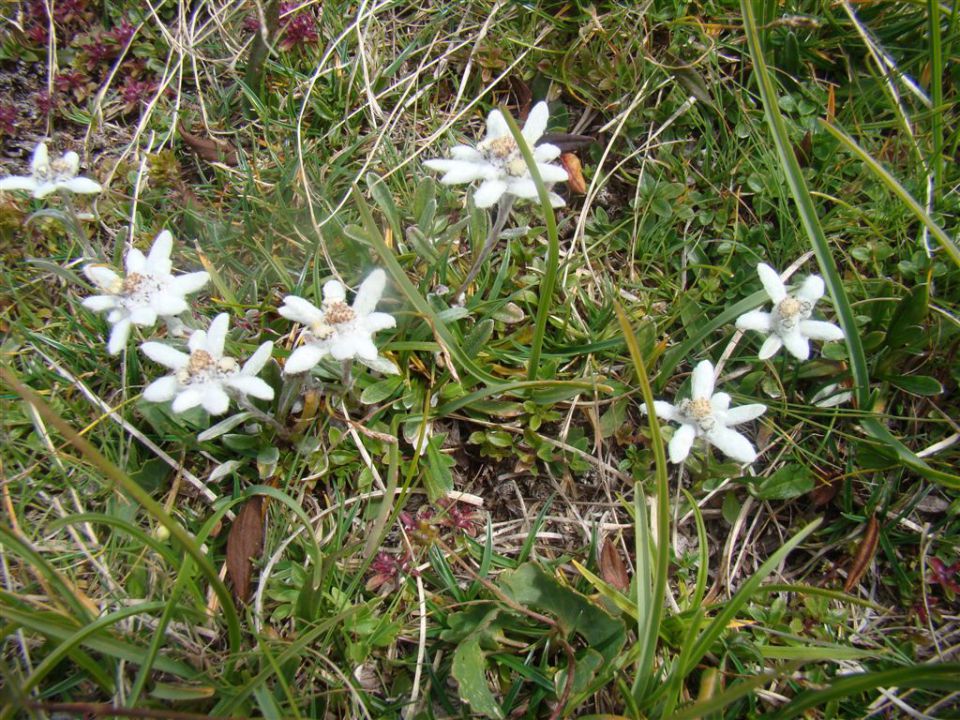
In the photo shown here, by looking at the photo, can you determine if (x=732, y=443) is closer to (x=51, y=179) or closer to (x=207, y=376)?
(x=207, y=376)

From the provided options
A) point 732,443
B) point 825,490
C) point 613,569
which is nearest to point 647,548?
point 613,569

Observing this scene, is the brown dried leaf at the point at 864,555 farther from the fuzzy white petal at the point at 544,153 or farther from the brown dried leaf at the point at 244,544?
the brown dried leaf at the point at 244,544

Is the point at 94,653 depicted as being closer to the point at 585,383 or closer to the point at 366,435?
the point at 366,435

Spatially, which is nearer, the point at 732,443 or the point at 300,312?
the point at 300,312

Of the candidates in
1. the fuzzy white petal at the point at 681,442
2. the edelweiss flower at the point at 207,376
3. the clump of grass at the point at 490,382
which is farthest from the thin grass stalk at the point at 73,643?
the fuzzy white petal at the point at 681,442

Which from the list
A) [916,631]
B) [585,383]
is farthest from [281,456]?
[916,631]

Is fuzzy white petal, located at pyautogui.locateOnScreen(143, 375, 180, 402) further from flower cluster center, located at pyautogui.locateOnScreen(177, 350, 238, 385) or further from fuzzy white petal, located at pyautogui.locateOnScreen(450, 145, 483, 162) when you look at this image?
fuzzy white petal, located at pyautogui.locateOnScreen(450, 145, 483, 162)

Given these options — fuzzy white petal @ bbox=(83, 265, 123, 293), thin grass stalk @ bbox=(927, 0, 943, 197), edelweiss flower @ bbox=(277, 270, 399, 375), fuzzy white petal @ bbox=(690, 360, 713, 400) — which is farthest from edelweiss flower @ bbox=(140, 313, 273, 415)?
thin grass stalk @ bbox=(927, 0, 943, 197)

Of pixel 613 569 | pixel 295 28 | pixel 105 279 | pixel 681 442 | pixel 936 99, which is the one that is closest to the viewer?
pixel 105 279
